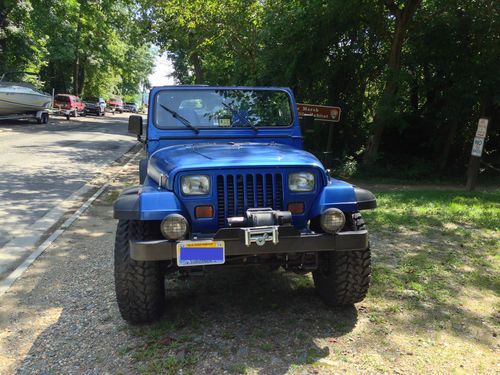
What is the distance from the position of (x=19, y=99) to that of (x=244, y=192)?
2449 cm

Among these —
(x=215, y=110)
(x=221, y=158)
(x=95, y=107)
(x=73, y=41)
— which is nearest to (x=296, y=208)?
(x=221, y=158)

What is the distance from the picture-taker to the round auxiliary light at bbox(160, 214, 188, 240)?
3188mm

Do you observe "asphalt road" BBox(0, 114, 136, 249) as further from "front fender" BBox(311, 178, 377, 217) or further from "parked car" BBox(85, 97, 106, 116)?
"parked car" BBox(85, 97, 106, 116)

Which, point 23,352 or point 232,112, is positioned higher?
point 232,112

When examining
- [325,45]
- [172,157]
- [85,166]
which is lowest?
[85,166]

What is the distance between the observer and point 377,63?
1332 centimetres

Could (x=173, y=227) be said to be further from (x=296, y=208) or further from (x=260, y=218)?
(x=296, y=208)

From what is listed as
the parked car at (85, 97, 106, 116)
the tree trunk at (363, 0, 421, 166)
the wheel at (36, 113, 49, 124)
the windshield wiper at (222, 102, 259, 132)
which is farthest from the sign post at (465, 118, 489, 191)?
the parked car at (85, 97, 106, 116)

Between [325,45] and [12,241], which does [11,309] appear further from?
[325,45]

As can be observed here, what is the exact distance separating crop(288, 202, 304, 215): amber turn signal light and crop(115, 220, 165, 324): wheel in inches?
41.0

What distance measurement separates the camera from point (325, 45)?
1309cm

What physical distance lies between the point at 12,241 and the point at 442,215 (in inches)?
242

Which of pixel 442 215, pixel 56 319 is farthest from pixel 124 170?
pixel 56 319

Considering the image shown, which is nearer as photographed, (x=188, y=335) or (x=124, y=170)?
(x=188, y=335)
